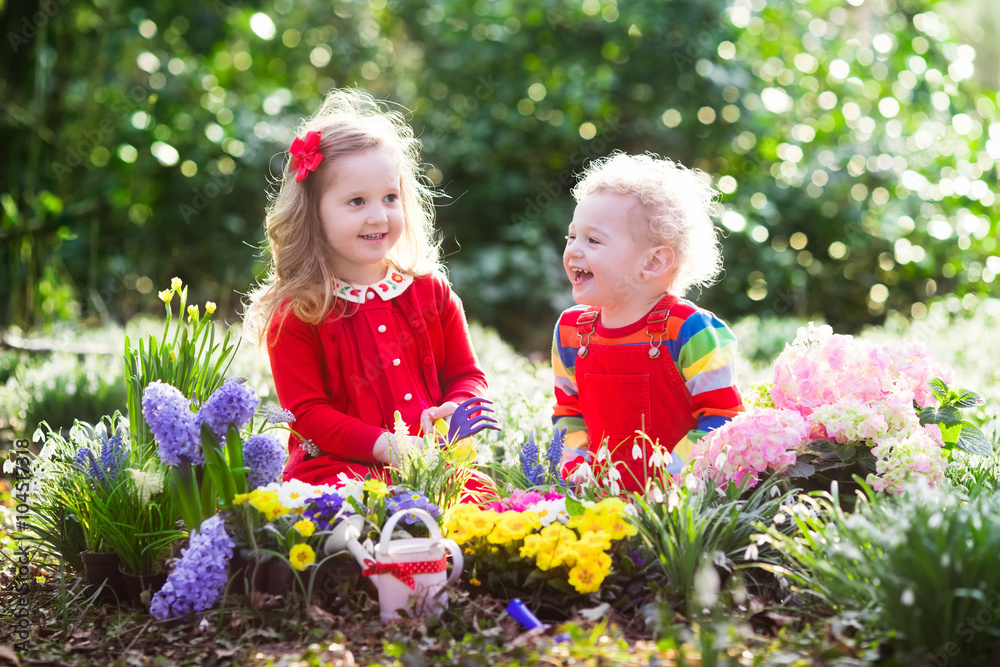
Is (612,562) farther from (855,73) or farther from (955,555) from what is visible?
(855,73)

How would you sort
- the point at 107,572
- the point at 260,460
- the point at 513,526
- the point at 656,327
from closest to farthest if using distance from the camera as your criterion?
1. the point at 513,526
2. the point at 260,460
3. the point at 107,572
4. the point at 656,327

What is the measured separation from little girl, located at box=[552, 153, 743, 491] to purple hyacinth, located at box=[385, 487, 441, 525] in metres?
0.67

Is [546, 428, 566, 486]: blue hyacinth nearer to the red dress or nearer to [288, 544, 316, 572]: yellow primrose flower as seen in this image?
the red dress

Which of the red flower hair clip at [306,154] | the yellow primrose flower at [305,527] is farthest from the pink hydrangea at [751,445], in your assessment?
the red flower hair clip at [306,154]

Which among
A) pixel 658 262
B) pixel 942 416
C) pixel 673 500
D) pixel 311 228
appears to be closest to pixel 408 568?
pixel 673 500

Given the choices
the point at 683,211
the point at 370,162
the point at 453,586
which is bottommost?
the point at 453,586

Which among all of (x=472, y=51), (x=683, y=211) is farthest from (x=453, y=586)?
(x=472, y=51)

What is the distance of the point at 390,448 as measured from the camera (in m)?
2.71

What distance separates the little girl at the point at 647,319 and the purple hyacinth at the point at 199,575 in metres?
1.19

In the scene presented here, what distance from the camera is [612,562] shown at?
7.55ft

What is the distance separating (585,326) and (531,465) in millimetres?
556

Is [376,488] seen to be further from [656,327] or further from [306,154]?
[306,154]

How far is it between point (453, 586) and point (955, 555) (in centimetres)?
122

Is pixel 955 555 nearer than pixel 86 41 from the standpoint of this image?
Yes
